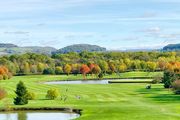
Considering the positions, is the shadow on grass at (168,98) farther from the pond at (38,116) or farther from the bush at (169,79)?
the pond at (38,116)

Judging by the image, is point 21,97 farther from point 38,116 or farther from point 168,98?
point 168,98

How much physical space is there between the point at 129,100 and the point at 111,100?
449cm

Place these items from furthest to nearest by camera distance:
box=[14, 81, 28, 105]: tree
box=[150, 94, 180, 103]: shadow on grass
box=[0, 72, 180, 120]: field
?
box=[150, 94, 180, 103]: shadow on grass → box=[14, 81, 28, 105]: tree → box=[0, 72, 180, 120]: field

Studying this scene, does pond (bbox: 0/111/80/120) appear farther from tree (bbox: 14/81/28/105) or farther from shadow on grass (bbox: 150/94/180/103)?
shadow on grass (bbox: 150/94/180/103)

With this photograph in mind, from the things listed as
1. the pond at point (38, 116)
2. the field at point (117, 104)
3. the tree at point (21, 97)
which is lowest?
the pond at point (38, 116)

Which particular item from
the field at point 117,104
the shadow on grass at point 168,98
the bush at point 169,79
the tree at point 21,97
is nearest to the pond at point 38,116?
the field at point 117,104

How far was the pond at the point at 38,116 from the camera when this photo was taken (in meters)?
89.1

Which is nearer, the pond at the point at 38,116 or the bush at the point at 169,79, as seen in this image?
the pond at the point at 38,116

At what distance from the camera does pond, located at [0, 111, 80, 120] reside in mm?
89062

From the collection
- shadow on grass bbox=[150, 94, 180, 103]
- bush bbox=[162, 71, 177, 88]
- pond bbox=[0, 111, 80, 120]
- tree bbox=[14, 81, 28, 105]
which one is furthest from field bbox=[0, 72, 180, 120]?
bush bbox=[162, 71, 177, 88]

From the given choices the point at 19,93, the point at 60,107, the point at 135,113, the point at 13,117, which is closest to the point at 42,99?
the point at 19,93

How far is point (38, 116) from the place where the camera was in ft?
301

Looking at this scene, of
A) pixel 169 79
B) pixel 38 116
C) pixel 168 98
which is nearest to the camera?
pixel 38 116

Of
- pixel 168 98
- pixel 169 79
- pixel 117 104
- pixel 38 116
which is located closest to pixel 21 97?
pixel 38 116
